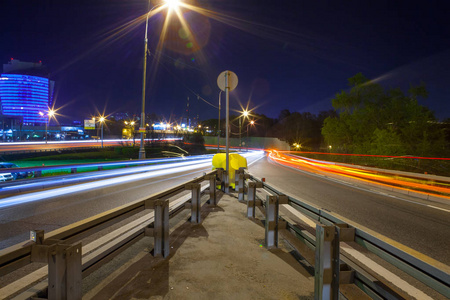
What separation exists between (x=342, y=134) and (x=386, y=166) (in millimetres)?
20359

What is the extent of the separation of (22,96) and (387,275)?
215m

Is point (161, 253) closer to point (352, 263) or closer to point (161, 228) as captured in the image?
point (161, 228)

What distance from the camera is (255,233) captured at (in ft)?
17.5

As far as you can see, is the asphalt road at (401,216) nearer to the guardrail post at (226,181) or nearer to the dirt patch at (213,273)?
the dirt patch at (213,273)

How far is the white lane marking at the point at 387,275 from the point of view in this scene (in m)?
3.32

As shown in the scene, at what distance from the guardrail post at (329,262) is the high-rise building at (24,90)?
650 feet

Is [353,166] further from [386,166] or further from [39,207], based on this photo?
[39,207]

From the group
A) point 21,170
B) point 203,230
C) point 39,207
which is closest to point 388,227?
point 203,230

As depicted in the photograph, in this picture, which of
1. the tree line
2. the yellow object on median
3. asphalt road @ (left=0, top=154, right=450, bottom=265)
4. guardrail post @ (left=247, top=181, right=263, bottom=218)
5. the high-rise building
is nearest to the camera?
asphalt road @ (left=0, top=154, right=450, bottom=265)

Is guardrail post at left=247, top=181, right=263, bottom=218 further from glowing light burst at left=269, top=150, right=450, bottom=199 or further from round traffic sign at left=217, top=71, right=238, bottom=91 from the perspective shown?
glowing light burst at left=269, top=150, right=450, bottom=199

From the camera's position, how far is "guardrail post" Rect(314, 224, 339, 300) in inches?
103

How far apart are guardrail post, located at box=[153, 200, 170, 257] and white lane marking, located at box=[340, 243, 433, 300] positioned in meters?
3.25

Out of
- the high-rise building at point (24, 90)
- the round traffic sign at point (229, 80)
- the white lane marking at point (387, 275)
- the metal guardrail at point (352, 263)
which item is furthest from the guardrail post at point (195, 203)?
the high-rise building at point (24, 90)

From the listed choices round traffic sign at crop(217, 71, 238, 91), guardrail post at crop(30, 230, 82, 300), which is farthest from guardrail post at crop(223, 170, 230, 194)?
guardrail post at crop(30, 230, 82, 300)
